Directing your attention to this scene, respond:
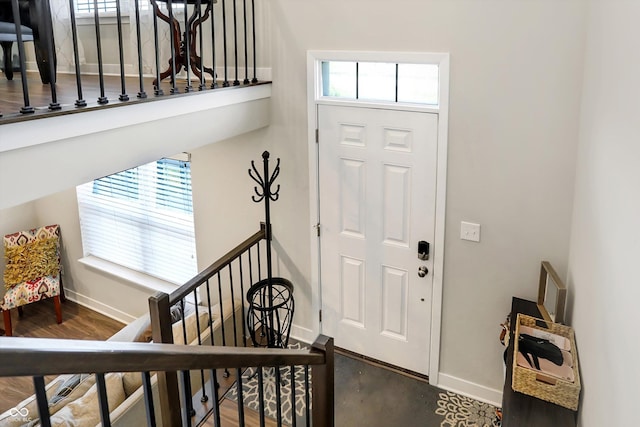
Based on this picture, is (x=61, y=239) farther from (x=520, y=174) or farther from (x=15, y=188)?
(x=520, y=174)

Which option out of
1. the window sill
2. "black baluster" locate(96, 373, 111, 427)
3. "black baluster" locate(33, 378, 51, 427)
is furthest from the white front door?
"black baluster" locate(33, 378, 51, 427)

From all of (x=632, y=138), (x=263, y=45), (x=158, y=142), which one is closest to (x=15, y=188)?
(x=158, y=142)

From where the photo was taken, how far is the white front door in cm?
346

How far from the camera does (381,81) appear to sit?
11.4ft

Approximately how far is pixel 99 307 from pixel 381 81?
3.96m

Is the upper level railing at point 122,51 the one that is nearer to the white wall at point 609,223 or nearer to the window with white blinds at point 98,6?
the window with white blinds at point 98,6

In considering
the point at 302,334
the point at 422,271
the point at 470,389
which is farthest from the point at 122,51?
the point at 470,389

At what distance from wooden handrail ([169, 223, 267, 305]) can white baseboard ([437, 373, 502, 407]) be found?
1643mm

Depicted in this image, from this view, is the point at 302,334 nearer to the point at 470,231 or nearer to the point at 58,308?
the point at 470,231

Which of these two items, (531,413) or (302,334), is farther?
(302,334)

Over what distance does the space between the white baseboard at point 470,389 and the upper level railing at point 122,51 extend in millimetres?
2498

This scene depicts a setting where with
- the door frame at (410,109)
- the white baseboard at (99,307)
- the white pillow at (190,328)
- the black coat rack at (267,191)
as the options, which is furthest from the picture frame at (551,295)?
the white baseboard at (99,307)

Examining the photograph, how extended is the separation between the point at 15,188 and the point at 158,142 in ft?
2.79

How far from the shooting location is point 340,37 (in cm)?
346
